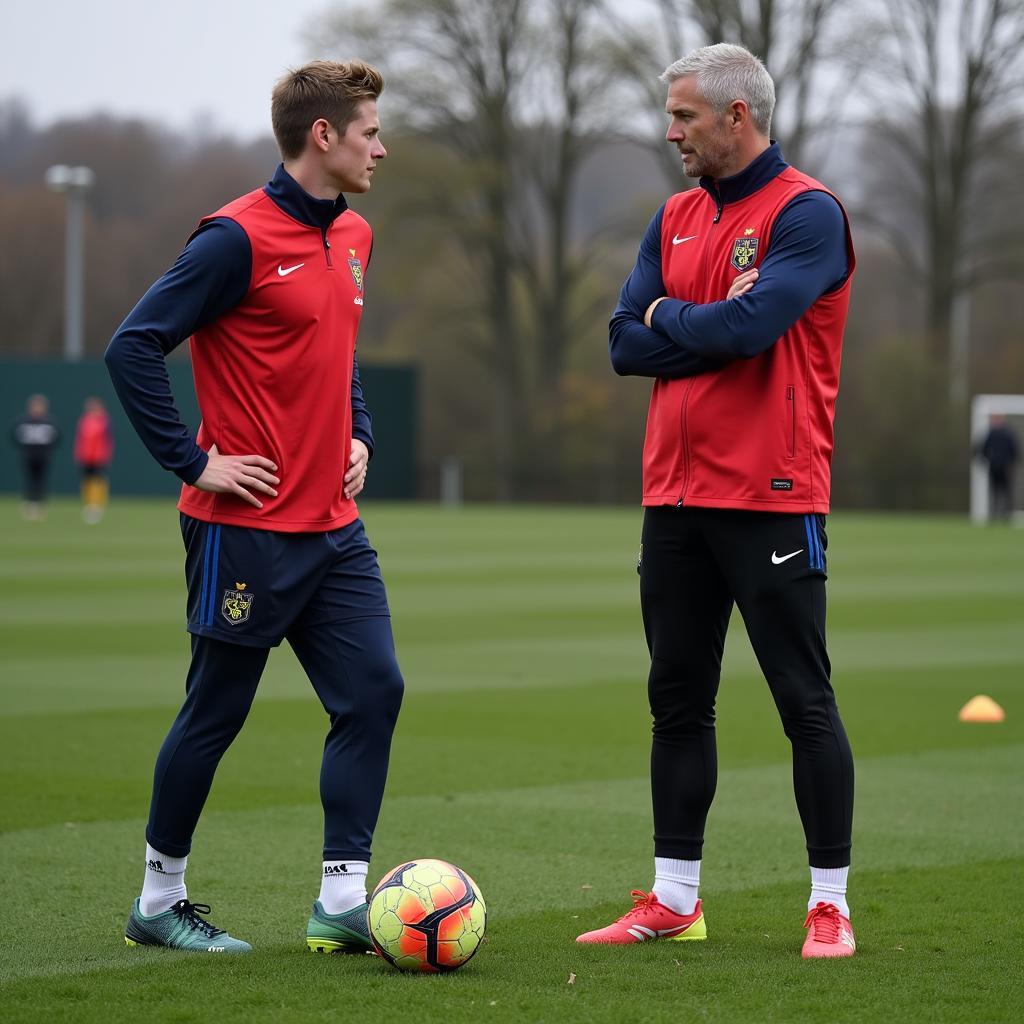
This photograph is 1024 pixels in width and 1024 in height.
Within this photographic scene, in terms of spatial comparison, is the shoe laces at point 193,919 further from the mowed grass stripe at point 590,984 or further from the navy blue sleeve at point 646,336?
the navy blue sleeve at point 646,336

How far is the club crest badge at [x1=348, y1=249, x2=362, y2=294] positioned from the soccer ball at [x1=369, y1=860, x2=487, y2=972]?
1.60m

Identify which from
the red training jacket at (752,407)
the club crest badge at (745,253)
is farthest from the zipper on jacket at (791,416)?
the club crest badge at (745,253)

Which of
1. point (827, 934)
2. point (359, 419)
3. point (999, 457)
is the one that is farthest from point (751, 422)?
point (999, 457)

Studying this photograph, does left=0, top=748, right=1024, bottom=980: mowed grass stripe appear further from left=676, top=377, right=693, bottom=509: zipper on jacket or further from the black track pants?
left=676, top=377, right=693, bottom=509: zipper on jacket

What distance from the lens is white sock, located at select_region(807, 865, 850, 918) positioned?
5.08 metres

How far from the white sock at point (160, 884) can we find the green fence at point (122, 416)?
42.2 m

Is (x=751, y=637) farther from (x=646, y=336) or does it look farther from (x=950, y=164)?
(x=950, y=164)

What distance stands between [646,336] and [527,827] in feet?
8.39

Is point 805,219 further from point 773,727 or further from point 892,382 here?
point 892,382

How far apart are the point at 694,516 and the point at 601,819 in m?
2.49

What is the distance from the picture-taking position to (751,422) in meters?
5.03

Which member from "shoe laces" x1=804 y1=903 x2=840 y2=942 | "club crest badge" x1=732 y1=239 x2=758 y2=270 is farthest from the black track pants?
"club crest badge" x1=732 y1=239 x2=758 y2=270

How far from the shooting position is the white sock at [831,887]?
5.08m

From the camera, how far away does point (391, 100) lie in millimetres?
48031
